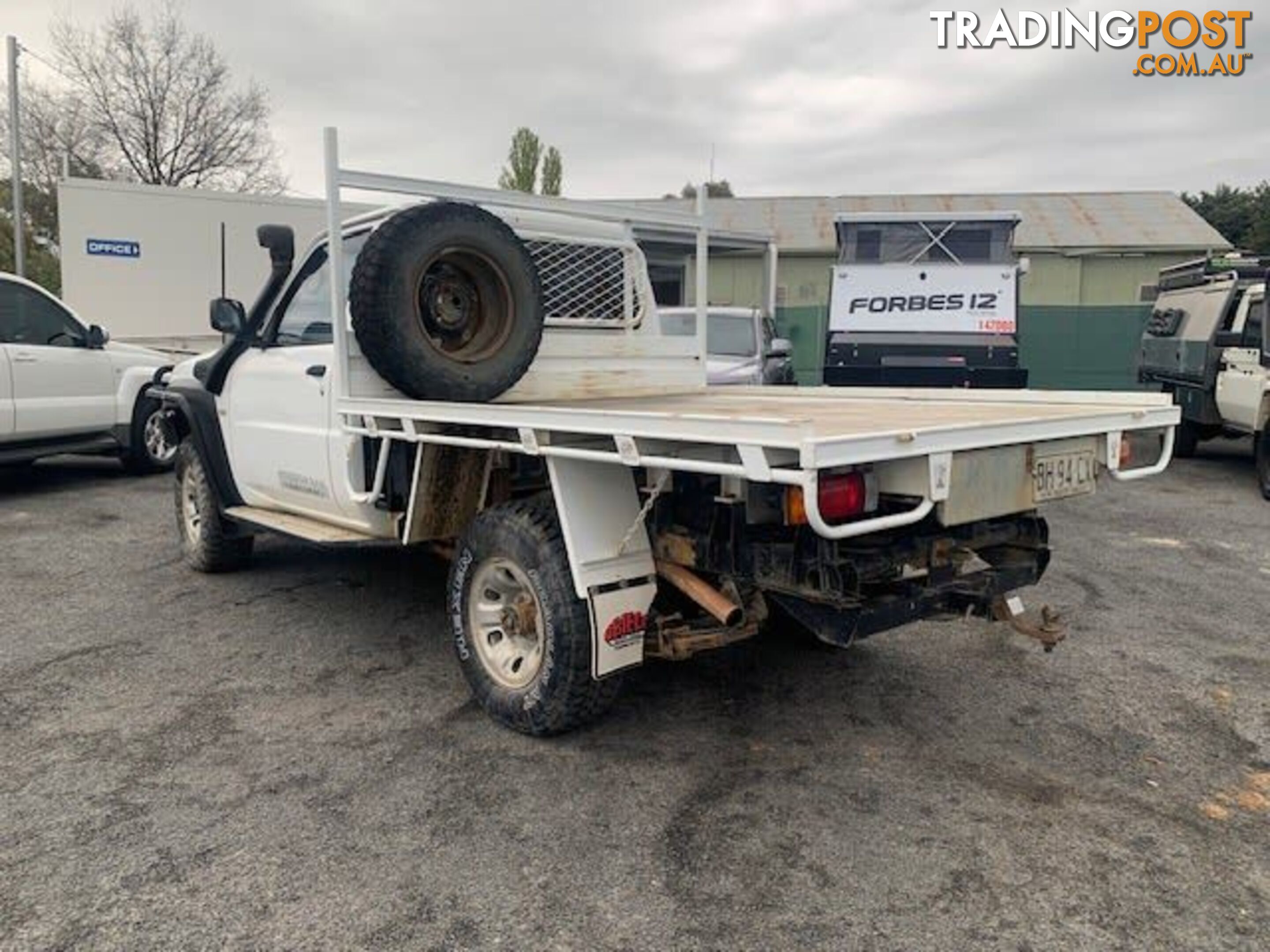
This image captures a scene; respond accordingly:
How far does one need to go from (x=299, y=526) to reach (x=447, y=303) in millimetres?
1440

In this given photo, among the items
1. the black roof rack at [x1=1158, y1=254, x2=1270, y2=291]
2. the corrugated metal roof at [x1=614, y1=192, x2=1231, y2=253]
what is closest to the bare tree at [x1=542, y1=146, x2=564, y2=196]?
the corrugated metal roof at [x1=614, y1=192, x2=1231, y2=253]

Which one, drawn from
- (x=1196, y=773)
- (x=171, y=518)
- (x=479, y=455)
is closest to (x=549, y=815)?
(x=479, y=455)

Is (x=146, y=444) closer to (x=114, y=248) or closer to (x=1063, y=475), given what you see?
(x=114, y=248)

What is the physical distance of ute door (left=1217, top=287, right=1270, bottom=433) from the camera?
9.68 meters

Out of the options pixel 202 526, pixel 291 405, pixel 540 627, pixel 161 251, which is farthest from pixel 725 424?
pixel 161 251

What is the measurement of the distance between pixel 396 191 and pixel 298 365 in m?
1.06

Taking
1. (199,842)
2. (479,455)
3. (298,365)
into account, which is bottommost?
(199,842)

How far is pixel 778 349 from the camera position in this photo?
10789 millimetres

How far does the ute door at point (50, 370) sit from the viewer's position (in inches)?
336

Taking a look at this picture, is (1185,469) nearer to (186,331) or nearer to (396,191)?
(396,191)

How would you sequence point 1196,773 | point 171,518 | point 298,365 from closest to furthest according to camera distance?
point 1196,773
point 298,365
point 171,518

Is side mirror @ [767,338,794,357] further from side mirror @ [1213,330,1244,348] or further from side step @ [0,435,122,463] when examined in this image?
side step @ [0,435,122,463]

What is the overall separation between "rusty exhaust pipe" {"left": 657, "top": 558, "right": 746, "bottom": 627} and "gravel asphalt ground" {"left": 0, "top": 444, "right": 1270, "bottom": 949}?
0.58 meters

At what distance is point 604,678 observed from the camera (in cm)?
351
